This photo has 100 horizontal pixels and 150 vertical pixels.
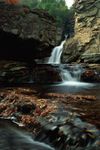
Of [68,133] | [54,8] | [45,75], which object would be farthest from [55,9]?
[68,133]

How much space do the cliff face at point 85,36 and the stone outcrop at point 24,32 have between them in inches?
560

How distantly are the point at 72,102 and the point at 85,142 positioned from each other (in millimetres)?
4417

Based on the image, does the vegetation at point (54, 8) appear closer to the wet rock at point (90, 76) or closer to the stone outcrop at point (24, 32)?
the wet rock at point (90, 76)

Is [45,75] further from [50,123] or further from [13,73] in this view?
[50,123]

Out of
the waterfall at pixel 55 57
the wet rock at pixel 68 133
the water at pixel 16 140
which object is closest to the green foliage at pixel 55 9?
the waterfall at pixel 55 57

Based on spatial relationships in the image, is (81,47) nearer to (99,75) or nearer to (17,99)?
(99,75)

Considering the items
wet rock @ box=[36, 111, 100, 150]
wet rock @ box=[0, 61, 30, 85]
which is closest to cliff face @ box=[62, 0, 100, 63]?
wet rock @ box=[0, 61, 30, 85]

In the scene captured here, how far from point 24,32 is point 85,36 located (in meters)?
20.0

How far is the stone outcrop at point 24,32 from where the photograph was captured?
17.8 metres

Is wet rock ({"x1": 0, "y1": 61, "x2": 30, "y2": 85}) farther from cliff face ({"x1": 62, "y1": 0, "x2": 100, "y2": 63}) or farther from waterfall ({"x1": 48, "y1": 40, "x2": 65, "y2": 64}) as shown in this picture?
waterfall ({"x1": 48, "y1": 40, "x2": 65, "y2": 64})

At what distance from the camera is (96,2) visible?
3850cm

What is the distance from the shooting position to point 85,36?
1473 inches

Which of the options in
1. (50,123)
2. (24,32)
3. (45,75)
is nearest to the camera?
(50,123)

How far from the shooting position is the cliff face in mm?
35094
